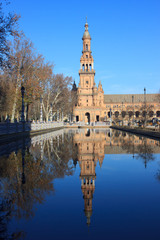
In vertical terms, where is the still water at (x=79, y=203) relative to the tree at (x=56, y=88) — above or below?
below

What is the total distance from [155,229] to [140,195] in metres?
2.02

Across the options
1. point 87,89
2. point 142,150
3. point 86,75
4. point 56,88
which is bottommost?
point 142,150

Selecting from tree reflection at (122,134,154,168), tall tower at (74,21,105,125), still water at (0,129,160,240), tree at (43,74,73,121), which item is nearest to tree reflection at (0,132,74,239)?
still water at (0,129,160,240)

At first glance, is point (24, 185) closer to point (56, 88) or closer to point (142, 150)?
point (142, 150)

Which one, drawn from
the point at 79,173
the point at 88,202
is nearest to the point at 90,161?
the point at 79,173

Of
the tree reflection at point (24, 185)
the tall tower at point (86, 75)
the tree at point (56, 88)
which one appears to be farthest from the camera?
the tall tower at point (86, 75)

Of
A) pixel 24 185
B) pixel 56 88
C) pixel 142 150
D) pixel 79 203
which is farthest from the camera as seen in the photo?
pixel 56 88

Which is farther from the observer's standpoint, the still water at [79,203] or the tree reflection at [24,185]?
the tree reflection at [24,185]

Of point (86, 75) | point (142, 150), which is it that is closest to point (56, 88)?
point (142, 150)

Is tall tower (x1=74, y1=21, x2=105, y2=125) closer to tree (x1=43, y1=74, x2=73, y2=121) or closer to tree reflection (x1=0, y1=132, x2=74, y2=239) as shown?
tree (x1=43, y1=74, x2=73, y2=121)

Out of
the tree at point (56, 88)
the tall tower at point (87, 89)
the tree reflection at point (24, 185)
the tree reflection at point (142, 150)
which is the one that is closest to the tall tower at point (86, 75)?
the tall tower at point (87, 89)

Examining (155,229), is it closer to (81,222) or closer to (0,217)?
(81,222)

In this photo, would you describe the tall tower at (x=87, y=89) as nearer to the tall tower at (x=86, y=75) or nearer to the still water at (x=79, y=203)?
the tall tower at (x=86, y=75)

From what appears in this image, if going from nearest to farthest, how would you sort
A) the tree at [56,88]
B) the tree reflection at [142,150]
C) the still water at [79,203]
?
the still water at [79,203], the tree reflection at [142,150], the tree at [56,88]
